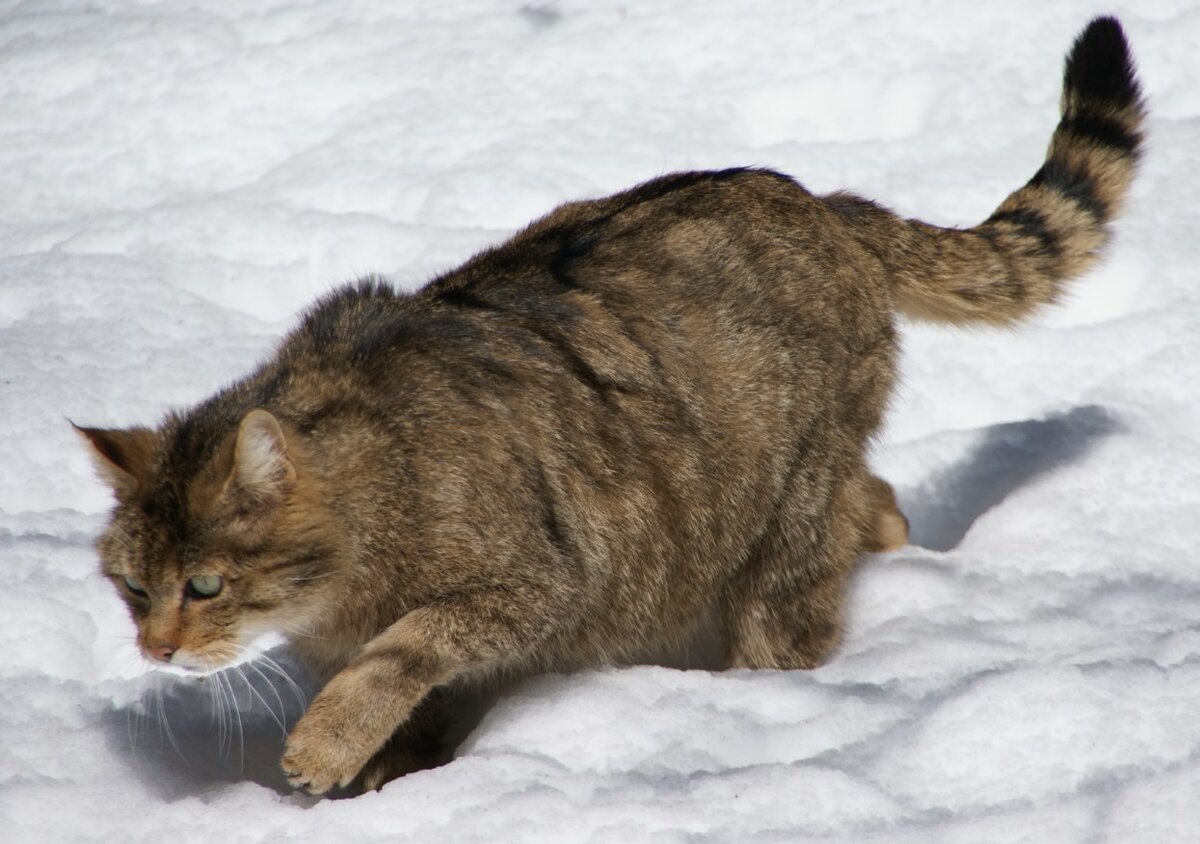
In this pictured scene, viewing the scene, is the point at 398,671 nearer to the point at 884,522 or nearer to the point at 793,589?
the point at 793,589

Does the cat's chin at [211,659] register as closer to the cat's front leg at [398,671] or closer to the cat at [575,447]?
the cat at [575,447]

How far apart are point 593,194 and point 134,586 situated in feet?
11.0

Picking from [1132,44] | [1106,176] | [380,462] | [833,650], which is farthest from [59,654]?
[1132,44]

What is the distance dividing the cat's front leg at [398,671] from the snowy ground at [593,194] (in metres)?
0.12

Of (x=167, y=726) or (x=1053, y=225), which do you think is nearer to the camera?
(x=167, y=726)

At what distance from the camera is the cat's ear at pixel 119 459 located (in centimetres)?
346

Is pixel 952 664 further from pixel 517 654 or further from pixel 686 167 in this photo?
pixel 686 167

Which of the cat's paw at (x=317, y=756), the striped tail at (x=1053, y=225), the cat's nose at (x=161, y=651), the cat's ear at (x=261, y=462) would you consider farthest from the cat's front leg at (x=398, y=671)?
the striped tail at (x=1053, y=225)

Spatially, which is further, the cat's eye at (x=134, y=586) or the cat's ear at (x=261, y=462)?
the cat's eye at (x=134, y=586)

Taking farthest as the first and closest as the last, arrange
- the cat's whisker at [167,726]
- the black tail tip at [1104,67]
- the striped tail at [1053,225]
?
the black tail tip at [1104,67], the striped tail at [1053,225], the cat's whisker at [167,726]

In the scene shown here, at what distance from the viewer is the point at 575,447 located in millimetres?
3824

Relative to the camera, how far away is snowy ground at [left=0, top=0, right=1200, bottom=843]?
10.9 ft

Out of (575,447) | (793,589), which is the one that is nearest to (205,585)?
(575,447)

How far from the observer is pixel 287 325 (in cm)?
577
